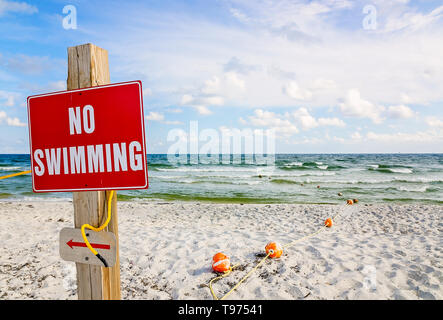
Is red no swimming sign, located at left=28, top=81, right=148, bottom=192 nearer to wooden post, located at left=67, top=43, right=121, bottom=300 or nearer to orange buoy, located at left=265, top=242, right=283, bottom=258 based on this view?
wooden post, located at left=67, top=43, right=121, bottom=300

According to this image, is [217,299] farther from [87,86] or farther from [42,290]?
[87,86]

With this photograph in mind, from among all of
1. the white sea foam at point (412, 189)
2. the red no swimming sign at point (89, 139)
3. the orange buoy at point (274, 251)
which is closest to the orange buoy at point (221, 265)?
the orange buoy at point (274, 251)

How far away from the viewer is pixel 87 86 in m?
1.66

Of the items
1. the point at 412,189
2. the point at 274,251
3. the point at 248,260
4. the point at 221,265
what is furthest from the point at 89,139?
the point at 412,189

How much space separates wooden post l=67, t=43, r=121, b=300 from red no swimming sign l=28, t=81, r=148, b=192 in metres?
0.07

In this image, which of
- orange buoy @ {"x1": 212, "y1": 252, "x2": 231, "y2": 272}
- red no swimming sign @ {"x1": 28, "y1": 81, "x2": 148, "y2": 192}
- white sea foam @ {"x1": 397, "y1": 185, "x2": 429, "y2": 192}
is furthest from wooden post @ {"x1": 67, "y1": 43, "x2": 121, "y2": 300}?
white sea foam @ {"x1": 397, "y1": 185, "x2": 429, "y2": 192}

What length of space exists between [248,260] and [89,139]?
10.4 ft

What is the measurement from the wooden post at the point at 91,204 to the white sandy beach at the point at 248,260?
1.64m

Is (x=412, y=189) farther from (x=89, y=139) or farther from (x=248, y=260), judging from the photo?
(x=89, y=139)

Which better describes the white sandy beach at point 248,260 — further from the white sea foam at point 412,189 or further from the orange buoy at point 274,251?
the white sea foam at point 412,189

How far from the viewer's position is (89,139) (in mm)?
1672

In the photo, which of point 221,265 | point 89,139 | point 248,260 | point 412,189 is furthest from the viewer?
point 412,189

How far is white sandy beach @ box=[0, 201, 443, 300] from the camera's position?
325cm

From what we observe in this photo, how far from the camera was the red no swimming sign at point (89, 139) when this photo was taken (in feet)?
5.28
